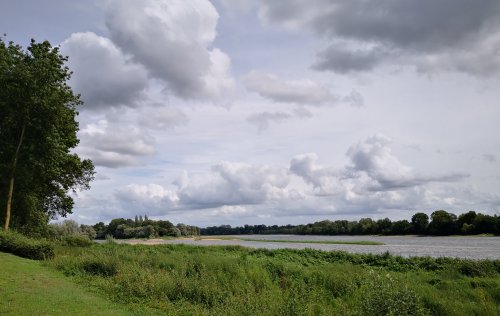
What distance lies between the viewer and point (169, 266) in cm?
2781

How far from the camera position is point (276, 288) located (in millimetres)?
22188

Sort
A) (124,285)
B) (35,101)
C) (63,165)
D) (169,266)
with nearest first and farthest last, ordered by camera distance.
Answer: (124,285) < (169,266) < (35,101) < (63,165)

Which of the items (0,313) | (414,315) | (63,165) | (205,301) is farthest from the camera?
(63,165)

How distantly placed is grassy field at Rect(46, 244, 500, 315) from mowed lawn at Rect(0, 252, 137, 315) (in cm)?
104

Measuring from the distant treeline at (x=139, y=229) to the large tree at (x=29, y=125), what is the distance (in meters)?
99.2

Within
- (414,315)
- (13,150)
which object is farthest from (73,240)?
(414,315)

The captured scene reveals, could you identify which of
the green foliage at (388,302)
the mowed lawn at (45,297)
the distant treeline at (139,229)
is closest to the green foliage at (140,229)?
the distant treeline at (139,229)

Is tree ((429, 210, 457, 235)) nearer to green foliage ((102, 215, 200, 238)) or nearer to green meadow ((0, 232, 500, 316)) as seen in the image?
green meadow ((0, 232, 500, 316))

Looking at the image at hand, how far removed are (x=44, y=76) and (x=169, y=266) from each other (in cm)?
1994

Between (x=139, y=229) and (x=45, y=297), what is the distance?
129397mm

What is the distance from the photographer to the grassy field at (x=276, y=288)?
13.7 meters

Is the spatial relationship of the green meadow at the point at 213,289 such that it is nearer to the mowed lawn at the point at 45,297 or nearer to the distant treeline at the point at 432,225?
the mowed lawn at the point at 45,297

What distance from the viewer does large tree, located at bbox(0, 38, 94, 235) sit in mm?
35500

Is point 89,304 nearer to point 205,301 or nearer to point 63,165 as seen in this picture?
point 205,301
